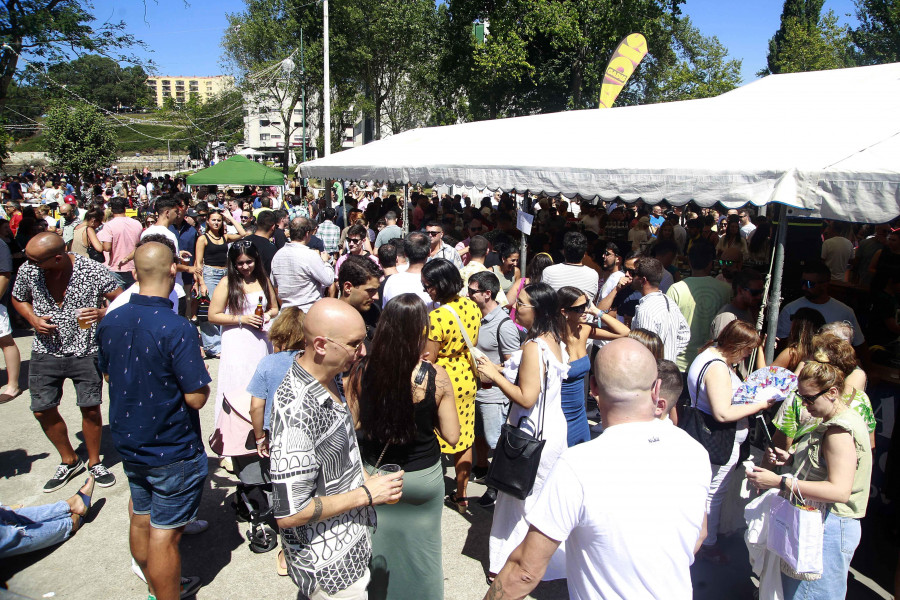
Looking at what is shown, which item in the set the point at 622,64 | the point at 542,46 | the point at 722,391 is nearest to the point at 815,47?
the point at 542,46

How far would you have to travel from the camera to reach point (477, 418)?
4316 mm

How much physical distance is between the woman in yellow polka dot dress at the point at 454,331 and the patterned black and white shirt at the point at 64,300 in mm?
2571

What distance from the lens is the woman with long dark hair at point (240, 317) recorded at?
4.09 m

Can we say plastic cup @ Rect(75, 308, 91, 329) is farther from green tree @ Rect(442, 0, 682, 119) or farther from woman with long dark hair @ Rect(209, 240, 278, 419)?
green tree @ Rect(442, 0, 682, 119)

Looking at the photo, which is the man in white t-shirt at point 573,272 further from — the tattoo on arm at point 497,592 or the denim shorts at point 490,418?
the tattoo on arm at point 497,592

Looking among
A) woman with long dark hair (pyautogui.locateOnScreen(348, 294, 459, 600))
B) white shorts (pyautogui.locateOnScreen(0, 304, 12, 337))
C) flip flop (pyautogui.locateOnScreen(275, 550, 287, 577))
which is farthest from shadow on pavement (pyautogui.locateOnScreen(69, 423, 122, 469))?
woman with long dark hair (pyautogui.locateOnScreen(348, 294, 459, 600))

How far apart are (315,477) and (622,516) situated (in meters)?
1.01

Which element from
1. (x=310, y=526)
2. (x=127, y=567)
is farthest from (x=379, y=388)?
(x=127, y=567)

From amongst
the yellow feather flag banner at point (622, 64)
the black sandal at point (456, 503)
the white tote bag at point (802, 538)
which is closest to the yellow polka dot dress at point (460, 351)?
the black sandal at point (456, 503)

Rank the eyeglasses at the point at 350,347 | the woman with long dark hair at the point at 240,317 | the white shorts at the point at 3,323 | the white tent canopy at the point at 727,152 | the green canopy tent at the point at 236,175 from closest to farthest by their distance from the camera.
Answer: the eyeglasses at the point at 350,347
the white tent canopy at the point at 727,152
the woman with long dark hair at the point at 240,317
the white shorts at the point at 3,323
the green canopy tent at the point at 236,175

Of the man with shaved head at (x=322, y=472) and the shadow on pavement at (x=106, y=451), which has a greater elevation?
the man with shaved head at (x=322, y=472)

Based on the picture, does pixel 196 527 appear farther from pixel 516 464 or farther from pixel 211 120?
pixel 211 120

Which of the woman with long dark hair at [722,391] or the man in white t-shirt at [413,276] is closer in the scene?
the woman with long dark hair at [722,391]

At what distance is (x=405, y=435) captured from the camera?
97.7 inches
